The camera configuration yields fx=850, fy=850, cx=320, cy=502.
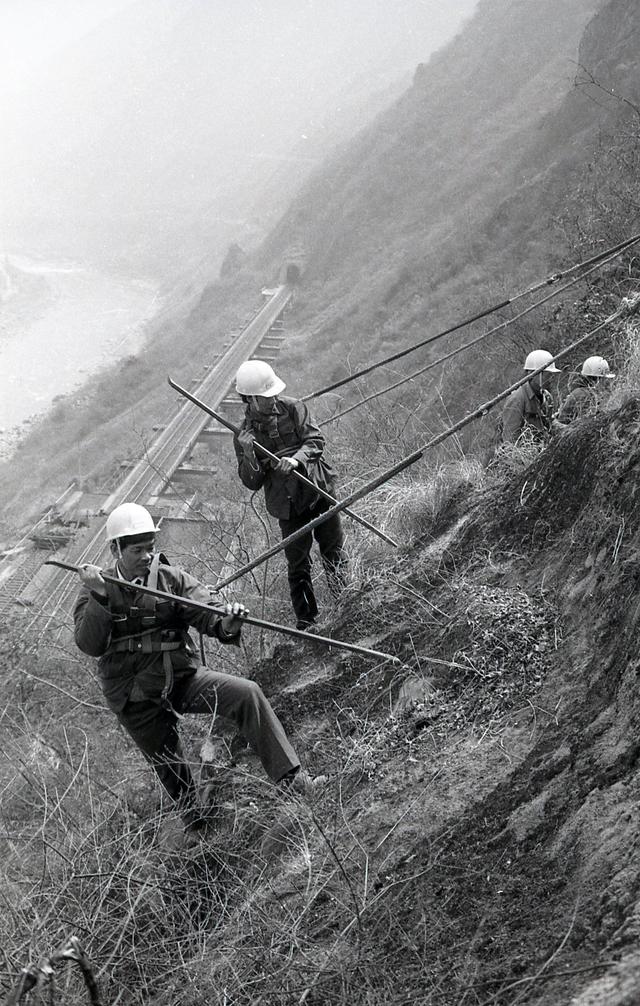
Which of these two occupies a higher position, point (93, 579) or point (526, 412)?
point (93, 579)

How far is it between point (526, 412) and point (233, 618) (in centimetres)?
289

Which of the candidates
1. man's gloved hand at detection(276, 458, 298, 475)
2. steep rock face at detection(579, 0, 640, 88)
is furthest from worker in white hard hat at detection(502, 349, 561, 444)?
steep rock face at detection(579, 0, 640, 88)

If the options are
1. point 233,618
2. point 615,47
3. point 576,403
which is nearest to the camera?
point 233,618

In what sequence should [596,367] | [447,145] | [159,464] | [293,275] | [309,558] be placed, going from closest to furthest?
[309,558] → [596,367] → [159,464] → [293,275] → [447,145]

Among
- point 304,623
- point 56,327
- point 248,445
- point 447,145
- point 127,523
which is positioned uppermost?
point 56,327

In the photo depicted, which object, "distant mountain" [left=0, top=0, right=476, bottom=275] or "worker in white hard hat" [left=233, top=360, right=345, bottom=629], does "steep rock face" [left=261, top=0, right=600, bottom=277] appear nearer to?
"distant mountain" [left=0, top=0, right=476, bottom=275]

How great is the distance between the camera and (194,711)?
4.24 m

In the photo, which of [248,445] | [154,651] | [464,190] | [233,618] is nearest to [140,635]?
[154,651]

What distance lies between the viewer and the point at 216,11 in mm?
127062

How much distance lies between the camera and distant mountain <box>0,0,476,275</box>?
253 ft

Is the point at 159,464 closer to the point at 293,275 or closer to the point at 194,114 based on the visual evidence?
the point at 293,275

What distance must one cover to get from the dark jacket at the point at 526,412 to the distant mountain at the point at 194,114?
55955mm

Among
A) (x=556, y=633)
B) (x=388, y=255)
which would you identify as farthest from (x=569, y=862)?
(x=388, y=255)

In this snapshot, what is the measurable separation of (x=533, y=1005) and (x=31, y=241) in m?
88.1
